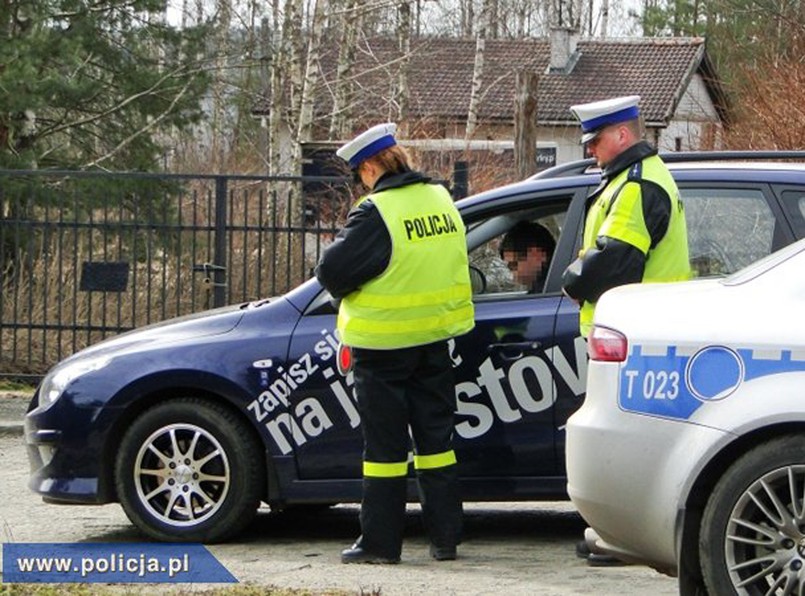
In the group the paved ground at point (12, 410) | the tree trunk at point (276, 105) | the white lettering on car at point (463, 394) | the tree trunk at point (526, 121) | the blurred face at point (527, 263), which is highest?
the tree trunk at point (276, 105)

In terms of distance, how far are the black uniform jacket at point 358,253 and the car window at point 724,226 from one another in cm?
140

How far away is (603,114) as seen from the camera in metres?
6.90

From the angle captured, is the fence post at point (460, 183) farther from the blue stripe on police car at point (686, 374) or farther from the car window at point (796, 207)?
the blue stripe on police car at point (686, 374)

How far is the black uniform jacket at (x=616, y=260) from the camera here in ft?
21.9

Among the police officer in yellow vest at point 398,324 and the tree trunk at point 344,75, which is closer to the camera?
the police officer in yellow vest at point 398,324

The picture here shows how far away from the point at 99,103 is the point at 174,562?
15.6 metres

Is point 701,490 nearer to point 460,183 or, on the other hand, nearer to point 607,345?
point 607,345

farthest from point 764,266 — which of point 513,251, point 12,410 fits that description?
point 12,410

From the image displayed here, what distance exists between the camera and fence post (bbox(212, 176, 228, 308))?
13.1 metres

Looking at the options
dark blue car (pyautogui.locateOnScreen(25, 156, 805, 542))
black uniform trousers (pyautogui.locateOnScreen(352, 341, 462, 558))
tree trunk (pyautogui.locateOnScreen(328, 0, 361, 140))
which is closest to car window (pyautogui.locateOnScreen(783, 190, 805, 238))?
dark blue car (pyautogui.locateOnScreen(25, 156, 805, 542))

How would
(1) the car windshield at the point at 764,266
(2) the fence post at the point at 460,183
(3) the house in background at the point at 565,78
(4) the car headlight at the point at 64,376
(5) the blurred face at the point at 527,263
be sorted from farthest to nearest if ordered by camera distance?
(3) the house in background at the point at 565,78, (2) the fence post at the point at 460,183, (4) the car headlight at the point at 64,376, (5) the blurred face at the point at 527,263, (1) the car windshield at the point at 764,266

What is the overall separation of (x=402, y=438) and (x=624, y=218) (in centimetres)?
130

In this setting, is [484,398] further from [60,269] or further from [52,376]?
[60,269]

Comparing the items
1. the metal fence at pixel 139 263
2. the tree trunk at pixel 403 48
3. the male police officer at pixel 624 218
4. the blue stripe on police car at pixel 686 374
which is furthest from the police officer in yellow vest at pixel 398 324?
the tree trunk at pixel 403 48
